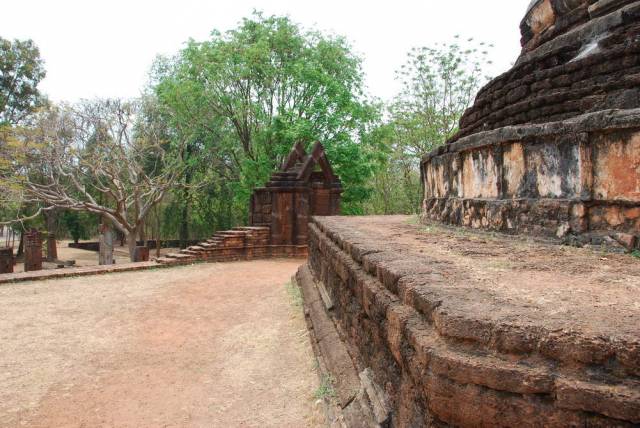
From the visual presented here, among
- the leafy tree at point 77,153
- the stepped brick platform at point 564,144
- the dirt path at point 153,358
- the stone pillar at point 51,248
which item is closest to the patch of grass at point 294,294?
the dirt path at point 153,358

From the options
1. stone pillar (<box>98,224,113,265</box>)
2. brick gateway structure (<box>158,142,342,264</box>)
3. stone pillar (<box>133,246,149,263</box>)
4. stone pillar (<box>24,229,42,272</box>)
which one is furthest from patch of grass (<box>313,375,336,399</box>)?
stone pillar (<box>98,224,113,265</box>)

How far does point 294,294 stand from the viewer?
6.82 metres

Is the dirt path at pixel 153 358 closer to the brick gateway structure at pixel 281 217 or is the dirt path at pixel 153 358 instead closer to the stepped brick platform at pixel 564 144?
the stepped brick platform at pixel 564 144

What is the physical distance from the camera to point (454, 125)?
59.6ft

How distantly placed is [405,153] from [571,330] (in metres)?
19.3

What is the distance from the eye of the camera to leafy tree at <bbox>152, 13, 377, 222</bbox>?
14.6 meters

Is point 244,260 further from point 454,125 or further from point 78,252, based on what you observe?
point 78,252

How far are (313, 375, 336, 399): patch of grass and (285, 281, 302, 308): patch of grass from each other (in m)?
2.78

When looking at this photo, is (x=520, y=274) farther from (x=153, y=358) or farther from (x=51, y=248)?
(x=51, y=248)

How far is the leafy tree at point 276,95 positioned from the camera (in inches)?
574

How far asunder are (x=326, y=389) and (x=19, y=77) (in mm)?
23617

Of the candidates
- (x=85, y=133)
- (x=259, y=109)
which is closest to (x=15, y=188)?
(x=85, y=133)

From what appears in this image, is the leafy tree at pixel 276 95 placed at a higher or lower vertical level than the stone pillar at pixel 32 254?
higher

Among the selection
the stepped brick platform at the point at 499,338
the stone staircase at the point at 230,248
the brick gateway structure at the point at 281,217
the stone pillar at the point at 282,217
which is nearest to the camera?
the stepped brick platform at the point at 499,338
